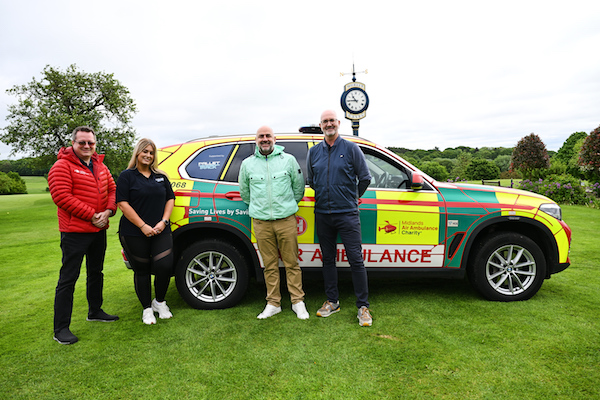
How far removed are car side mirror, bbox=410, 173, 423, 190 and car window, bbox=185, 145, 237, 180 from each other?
1881 mm

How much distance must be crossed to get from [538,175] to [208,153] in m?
17.5

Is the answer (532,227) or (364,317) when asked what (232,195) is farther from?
(532,227)

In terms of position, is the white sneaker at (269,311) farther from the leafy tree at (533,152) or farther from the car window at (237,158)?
the leafy tree at (533,152)

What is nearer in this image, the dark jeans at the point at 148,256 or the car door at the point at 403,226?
the dark jeans at the point at 148,256

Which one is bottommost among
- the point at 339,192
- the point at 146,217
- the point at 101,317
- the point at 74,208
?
the point at 101,317

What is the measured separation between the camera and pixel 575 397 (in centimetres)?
232

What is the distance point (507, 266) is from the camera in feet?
12.7

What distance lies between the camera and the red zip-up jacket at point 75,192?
10.2ft

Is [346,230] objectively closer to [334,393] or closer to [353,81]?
[334,393]

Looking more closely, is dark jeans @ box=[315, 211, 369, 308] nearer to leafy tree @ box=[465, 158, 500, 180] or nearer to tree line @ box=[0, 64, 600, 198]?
tree line @ box=[0, 64, 600, 198]

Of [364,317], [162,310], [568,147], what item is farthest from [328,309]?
[568,147]

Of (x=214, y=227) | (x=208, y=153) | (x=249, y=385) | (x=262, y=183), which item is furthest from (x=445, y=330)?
(x=208, y=153)

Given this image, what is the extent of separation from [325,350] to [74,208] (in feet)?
7.84

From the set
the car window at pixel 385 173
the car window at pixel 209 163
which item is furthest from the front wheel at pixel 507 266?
the car window at pixel 209 163
